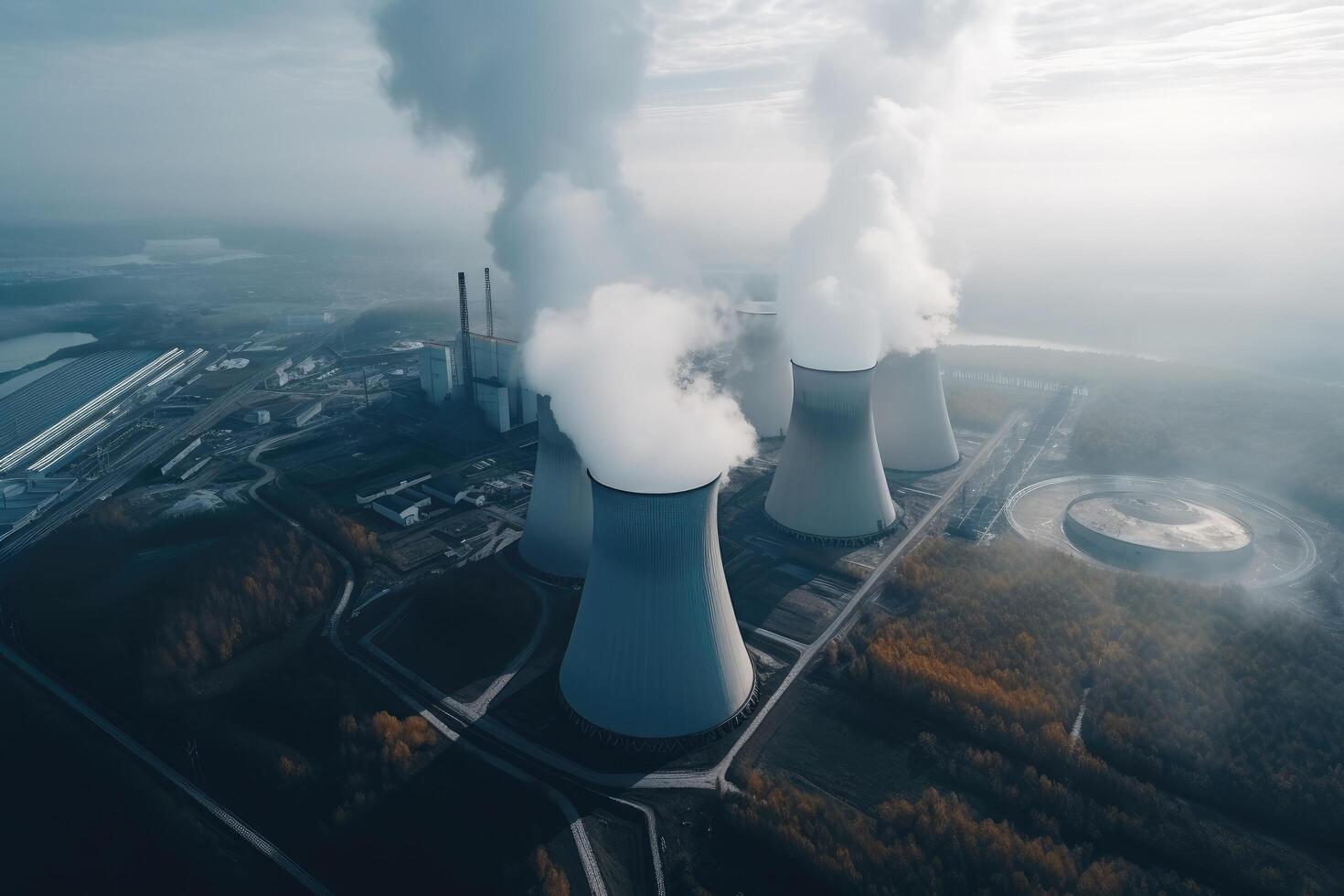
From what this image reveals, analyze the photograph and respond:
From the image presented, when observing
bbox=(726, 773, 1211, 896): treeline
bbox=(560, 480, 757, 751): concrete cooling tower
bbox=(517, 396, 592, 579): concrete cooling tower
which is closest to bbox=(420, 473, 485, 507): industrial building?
bbox=(517, 396, 592, 579): concrete cooling tower

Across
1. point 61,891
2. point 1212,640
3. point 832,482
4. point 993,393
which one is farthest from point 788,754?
point 993,393

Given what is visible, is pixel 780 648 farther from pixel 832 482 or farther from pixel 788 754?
pixel 832 482

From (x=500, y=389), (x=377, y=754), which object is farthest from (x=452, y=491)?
(x=377, y=754)

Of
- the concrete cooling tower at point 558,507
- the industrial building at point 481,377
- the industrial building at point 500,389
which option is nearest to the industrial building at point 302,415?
the industrial building at point 481,377

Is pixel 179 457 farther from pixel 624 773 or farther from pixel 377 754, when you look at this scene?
pixel 624 773

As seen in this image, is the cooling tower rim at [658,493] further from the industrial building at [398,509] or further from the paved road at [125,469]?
the paved road at [125,469]

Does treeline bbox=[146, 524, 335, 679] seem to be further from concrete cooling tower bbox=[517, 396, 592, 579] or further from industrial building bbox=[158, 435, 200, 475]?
industrial building bbox=[158, 435, 200, 475]
